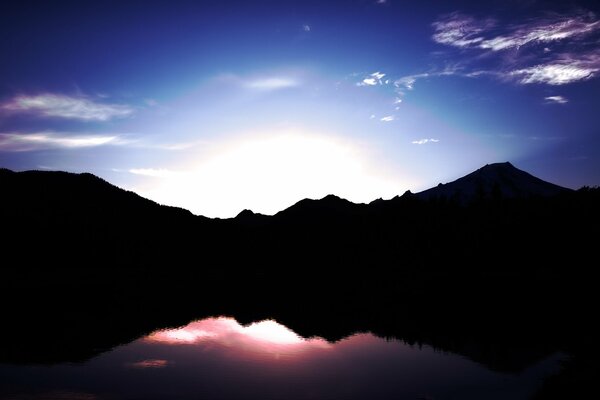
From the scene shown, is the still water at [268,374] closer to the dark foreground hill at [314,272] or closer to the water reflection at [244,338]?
the water reflection at [244,338]

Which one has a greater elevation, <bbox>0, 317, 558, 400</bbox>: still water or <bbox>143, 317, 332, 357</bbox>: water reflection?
<bbox>0, 317, 558, 400</bbox>: still water

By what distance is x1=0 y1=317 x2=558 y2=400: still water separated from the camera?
24.0 meters

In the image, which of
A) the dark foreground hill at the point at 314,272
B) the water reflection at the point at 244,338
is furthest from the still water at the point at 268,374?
the dark foreground hill at the point at 314,272

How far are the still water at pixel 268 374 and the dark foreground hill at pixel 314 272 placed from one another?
11.8 ft

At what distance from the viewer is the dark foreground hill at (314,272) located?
137ft

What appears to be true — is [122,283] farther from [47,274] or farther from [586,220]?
[586,220]

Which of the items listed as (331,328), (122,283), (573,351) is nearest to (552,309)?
(573,351)

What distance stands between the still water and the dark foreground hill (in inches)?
141

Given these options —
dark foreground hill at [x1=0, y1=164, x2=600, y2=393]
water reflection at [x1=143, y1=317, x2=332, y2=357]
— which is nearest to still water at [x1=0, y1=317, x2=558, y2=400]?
water reflection at [x1=143, y1=317, x2=332, y2=357]

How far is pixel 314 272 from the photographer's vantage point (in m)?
112

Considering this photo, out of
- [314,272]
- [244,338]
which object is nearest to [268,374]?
[244,338]

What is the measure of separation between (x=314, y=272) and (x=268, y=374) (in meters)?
84.6

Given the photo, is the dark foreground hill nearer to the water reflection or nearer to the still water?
the water reflection

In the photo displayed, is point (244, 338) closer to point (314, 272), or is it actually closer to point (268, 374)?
point (268, 374)
